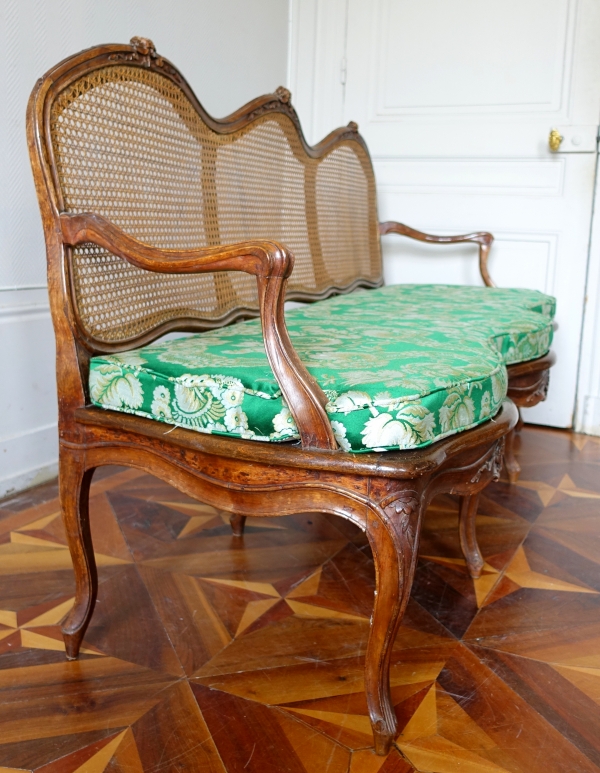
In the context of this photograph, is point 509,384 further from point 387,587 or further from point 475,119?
point 475,119

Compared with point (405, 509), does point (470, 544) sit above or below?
below

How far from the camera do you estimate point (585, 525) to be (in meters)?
2.01

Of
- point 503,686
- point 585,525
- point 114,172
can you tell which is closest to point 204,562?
point 503,686

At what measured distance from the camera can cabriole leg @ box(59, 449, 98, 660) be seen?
132cm

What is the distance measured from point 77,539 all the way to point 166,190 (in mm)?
756

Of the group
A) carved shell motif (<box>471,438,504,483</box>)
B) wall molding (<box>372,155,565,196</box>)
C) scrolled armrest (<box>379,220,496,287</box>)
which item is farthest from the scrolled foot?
wall molding (<box>372,155,565,196</box>)

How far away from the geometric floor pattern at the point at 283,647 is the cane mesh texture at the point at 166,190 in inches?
22.6

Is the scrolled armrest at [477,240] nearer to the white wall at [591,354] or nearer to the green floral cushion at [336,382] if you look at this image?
the white wall at [591,354]

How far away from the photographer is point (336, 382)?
1127 millimetres

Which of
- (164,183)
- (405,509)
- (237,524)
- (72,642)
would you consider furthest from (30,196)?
(405,509)

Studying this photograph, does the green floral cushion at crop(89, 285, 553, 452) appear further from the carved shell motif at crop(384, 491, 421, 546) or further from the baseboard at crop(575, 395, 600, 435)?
the baseboard at crop(575, 395, 600, 435)

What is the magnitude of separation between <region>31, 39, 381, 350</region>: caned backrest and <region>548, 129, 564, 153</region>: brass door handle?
962mm

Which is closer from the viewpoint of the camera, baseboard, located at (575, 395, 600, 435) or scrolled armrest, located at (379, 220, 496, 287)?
scrolled armrest, located at (379, 220, 496, 287)

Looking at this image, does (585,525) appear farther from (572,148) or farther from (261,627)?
(572,148)
